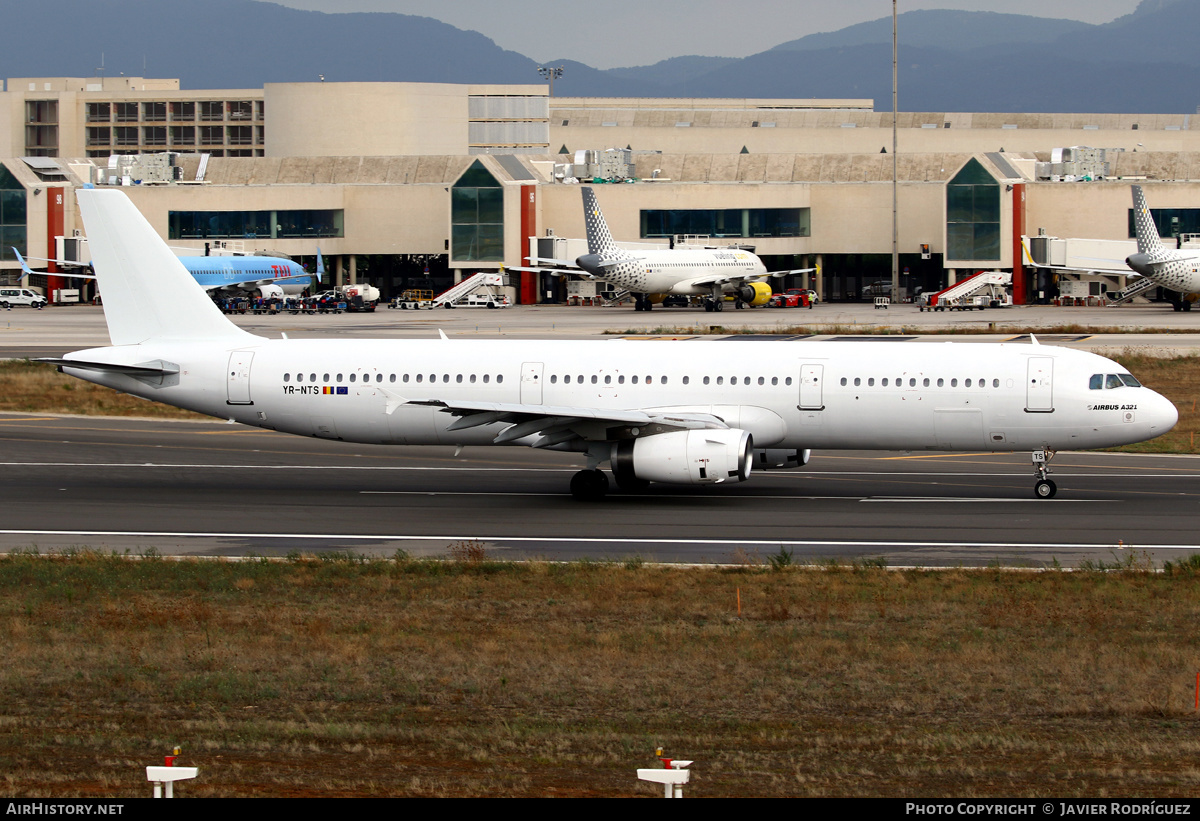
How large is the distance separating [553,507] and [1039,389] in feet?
39.5

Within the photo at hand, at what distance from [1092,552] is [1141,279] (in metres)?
87.4

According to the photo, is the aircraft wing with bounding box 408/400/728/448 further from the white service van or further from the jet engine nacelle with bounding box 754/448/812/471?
the white service van

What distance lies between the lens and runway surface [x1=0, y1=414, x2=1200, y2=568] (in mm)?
30031

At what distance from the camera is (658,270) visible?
10931 centimetres

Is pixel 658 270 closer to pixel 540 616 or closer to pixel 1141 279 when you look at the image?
pixel 1141 279

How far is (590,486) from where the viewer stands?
36188 millimetres

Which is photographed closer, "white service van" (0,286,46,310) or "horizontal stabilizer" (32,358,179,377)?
"horizontal stabilizer" (32,358,179,377)

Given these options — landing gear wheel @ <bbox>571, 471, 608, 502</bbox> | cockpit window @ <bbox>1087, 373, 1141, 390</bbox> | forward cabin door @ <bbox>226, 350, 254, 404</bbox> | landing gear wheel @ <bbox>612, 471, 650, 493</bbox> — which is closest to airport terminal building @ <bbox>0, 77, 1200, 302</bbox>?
cockpit window @ <bbox>1087, 373, 1141, 390</bbox>

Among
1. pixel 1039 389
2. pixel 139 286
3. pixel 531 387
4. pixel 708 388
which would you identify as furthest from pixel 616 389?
pixel 139 286

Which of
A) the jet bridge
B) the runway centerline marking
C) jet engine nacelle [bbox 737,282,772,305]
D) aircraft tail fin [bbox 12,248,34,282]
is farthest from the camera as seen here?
aircraft tail fin [bbox 12,248,34,282]

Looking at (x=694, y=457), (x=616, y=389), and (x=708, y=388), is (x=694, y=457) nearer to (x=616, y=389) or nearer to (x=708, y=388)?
(x=708, y=388)

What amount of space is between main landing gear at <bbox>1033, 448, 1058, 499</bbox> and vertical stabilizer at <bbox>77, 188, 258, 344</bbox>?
67.2ft

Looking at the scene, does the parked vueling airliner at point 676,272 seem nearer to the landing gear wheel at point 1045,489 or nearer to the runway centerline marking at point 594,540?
the landing gear wheel at point 1045,489

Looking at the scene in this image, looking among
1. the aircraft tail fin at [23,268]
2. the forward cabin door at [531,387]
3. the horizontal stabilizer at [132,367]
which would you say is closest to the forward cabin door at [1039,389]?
the forward cabin door at [531,387]
